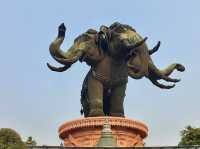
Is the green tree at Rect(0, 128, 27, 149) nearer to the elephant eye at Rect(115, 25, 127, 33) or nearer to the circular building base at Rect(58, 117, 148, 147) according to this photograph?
the circular building base at Rect(58, 117, 148, 147)

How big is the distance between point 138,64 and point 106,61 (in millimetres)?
1492

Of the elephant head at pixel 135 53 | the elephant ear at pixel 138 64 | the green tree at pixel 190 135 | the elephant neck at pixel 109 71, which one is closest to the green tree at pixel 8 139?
the elephant head at pixel 135 53

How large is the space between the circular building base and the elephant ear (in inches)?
86.3

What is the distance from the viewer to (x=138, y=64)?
25.4 meters

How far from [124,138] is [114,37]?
13.8ft

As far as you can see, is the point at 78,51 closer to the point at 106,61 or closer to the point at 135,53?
the point at 106,61

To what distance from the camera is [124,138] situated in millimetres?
24266

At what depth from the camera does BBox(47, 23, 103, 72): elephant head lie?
2409cm

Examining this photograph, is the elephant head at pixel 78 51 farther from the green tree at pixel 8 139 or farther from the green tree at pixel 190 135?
the green tree at pixel 8 139

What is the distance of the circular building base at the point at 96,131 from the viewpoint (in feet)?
78.1

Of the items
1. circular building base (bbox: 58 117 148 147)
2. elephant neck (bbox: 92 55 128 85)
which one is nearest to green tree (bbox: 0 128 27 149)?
circular building base (bbox: 58 117 148 147)

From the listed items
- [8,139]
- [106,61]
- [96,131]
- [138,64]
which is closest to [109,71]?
[106,61]

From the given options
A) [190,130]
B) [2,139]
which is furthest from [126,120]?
[2,139]

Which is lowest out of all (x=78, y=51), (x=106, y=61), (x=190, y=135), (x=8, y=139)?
(x=8, y=139)
